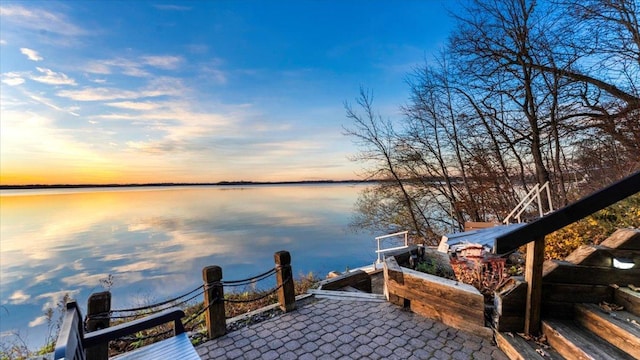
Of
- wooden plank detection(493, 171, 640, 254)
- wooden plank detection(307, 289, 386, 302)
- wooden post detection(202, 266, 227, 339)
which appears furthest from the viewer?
wooden plank detection(307, 289, 386, 302)

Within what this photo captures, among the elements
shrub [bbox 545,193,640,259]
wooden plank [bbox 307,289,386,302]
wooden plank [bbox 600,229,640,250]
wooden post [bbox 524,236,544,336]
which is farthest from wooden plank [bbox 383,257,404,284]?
shrub [bbox 545,193,640,259]

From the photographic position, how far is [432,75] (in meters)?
10.4

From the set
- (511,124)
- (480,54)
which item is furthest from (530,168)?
(480,54)

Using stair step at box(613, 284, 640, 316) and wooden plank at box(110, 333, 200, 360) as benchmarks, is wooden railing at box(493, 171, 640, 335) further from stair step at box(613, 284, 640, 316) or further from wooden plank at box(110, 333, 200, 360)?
wooden plank at box(110, 333, 200, 360)

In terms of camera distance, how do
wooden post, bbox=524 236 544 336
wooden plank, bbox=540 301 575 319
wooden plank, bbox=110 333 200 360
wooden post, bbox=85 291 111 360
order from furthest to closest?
1. wooden plank, bbox=540 301 575 319
2. wooden post, bbox=524 236 544 336
3. wooden post, bbox=85 291 111 360
4. wooden plank, bbox=110 333 200 360

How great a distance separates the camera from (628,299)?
104 inches

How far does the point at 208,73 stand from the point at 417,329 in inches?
437

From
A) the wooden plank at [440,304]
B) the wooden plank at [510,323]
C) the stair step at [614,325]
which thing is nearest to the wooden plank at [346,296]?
the wooden plank at [440,304]

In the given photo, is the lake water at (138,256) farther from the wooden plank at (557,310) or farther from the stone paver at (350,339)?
the wooden plank at (557,310)

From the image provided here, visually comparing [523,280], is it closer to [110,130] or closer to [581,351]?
[581,351]

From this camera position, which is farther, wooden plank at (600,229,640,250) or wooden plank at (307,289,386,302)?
wooden plank at (307,289,386,302)

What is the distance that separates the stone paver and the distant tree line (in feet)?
20.6

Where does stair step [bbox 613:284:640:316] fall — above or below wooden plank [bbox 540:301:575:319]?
above

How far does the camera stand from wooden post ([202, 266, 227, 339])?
A: 10.7ft
